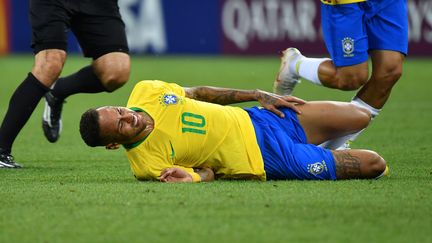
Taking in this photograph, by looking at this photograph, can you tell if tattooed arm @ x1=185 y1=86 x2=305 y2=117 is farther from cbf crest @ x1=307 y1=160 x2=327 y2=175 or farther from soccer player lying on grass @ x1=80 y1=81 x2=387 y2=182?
cbf crest @ x1=307 y1=160 x2=327 y2=175

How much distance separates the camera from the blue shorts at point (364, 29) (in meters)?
6.64

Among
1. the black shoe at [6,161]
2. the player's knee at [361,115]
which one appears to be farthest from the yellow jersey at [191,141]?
the black shoe at [6,161]

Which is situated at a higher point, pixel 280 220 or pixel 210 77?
pixel 280 220

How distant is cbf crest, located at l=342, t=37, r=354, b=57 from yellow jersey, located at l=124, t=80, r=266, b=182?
103 centimetres

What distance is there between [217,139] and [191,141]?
0.51 ft

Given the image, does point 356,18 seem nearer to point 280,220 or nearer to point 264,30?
point 280,220

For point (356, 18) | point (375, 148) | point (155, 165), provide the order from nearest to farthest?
point (155, 165), point (356, 18), point (375, 148)

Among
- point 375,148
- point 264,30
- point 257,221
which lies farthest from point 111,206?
point 264,30

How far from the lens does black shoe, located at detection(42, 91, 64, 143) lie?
7.77m

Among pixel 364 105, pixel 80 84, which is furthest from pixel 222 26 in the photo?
pixel 364 105

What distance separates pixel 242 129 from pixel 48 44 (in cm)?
159

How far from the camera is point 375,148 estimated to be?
26.4 feet

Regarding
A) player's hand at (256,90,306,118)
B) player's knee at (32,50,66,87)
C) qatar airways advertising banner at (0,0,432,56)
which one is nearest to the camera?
player's hand at (256,90,306,118)

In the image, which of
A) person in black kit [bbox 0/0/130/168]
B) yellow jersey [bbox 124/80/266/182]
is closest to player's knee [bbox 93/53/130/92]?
person in black kit [bbox 0/0/130/168]
